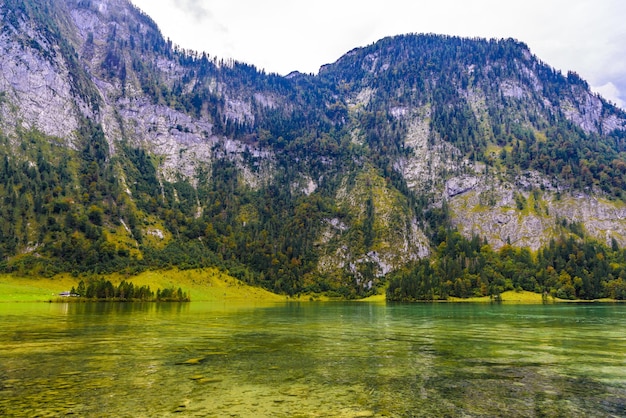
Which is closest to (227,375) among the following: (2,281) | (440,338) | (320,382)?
(320,382)

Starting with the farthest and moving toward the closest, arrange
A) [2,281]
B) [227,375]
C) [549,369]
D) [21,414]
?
[2,281] < [549,369] < [227,375] < [21,414]

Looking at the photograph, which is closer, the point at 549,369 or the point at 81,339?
the point at 549,369

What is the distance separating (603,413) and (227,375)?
61.7ft

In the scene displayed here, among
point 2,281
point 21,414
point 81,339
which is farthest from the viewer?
point 2,281

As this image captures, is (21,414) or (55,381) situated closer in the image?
(21,414)

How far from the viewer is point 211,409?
17875 mm

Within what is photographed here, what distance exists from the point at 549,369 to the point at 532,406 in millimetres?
11413

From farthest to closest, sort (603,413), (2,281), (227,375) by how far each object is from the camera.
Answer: (2,281)
(227,375)
(603,413)

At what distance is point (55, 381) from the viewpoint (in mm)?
22938

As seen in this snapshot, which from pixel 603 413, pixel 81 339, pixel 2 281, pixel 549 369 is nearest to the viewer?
pixel 603 413

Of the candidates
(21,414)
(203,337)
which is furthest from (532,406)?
(203,337)

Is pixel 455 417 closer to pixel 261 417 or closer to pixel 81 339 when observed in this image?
pixel 261 417

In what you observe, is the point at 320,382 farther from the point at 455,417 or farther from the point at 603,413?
the point at 603,413

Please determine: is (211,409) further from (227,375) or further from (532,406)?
(532,406)
